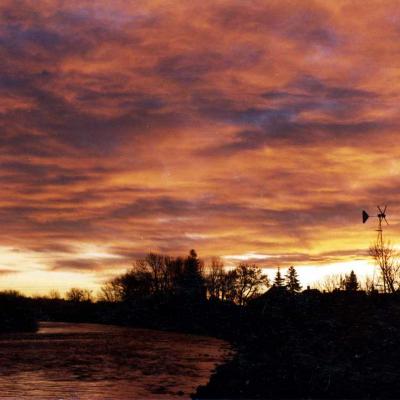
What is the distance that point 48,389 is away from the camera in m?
19.7

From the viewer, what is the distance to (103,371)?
2494 cm

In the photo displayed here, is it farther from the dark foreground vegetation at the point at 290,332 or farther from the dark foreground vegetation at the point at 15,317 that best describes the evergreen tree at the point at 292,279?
the dark foreground vegetation at the point at 15,317

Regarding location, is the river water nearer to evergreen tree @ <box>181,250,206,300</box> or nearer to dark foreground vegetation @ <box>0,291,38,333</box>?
dark foreground vegetation @ <box>0,291,38,333</box>

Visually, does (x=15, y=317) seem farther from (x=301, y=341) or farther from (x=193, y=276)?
(x=193, y=276)

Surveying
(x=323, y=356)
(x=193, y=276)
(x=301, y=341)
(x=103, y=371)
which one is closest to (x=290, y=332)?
(x=301, y=341)

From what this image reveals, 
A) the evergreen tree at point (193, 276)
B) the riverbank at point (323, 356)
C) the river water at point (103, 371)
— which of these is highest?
the evergreen tree at point (193, 276)

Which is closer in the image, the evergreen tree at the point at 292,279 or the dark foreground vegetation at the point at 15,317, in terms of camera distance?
the dark foreground vegetation at the point at 15,317

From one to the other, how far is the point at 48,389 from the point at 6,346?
21.4 m

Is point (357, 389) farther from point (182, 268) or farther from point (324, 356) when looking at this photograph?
Answer: point (182, 268)

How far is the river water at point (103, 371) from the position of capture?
62.8 ft

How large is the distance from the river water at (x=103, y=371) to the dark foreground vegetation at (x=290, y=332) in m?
1.64

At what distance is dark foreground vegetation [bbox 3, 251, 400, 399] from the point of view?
58.9 ft

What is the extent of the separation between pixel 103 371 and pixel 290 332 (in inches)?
723

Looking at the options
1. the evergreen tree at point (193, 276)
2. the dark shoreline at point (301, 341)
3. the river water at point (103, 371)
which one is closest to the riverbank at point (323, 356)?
the dark shoreline at point (301, 341)
